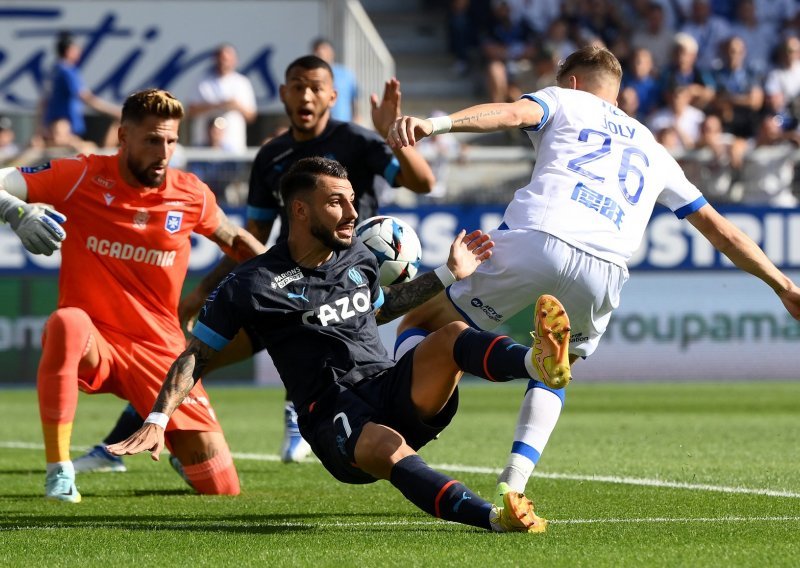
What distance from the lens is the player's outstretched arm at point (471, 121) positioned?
5.69m

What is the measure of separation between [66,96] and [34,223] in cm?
1143

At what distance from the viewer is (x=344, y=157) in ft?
27.8

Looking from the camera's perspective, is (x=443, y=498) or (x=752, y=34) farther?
(x=752, y=34)

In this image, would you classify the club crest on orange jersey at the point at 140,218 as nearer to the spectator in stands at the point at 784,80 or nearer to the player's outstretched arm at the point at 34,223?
the player's outstretched arm at the point at 34,223

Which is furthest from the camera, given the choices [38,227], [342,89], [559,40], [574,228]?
[559,40]

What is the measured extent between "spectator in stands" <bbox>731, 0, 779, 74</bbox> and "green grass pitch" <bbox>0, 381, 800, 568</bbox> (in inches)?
408

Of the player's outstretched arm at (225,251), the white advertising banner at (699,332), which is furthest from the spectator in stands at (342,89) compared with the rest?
the player's outstretched arm at (225,251)

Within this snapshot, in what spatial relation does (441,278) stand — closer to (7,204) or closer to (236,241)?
(236,241)

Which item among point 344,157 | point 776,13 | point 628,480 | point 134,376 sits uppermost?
point 776,13

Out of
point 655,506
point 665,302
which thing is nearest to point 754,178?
point 665,302

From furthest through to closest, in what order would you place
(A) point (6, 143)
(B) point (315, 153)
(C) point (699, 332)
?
1. (A) point (6, 143)
2. (C) point (699, 332)
3. (B) point (315, 153)

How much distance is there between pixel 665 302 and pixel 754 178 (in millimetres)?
1874

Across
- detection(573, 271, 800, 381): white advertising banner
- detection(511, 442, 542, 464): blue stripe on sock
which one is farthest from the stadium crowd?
detection(511, 442, 542, 464): blue stripe on sock

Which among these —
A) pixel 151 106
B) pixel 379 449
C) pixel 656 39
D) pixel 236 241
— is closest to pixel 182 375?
pixel 379 449
